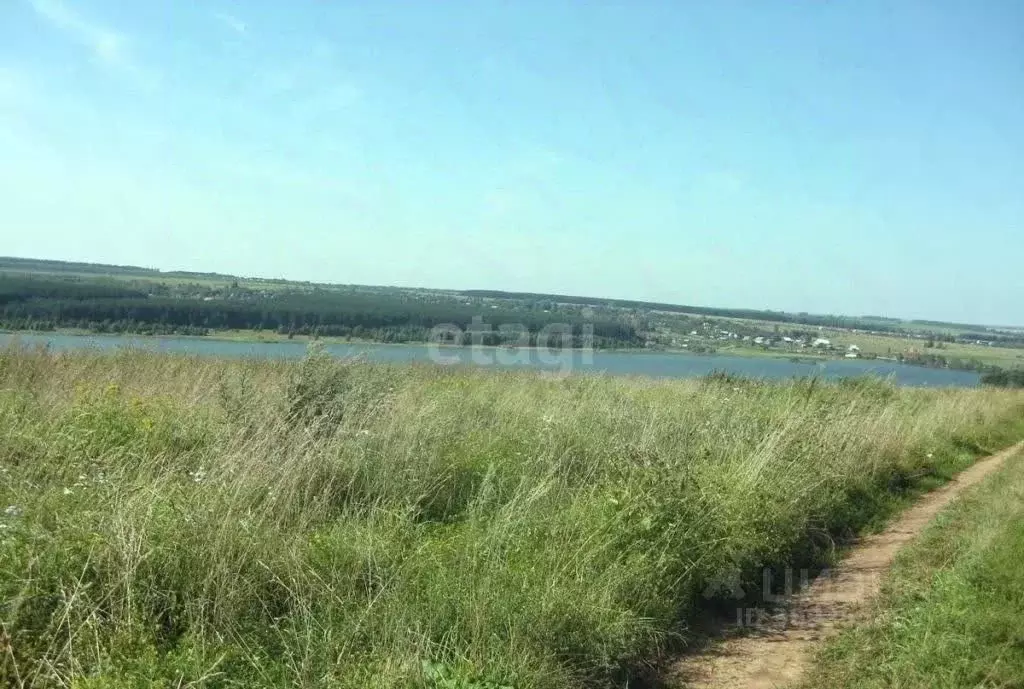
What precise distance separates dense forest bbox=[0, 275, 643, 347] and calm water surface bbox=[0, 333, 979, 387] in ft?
2.17

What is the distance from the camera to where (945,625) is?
6.09m

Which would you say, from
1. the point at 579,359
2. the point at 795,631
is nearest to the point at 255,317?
the point at 579,359

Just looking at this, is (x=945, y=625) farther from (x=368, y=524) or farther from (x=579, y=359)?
(x=579, y=359)

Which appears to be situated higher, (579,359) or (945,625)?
(579,359)

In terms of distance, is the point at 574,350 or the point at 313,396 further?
the point at 574,350

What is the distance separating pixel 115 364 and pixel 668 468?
8.79 meters

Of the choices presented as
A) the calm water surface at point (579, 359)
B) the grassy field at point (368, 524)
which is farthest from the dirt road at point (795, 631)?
the calm water surface at point (579, 359)

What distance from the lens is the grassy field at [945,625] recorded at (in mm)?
5418

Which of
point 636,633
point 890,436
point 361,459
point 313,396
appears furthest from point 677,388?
point 636,633

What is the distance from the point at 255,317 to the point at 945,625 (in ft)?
52.3

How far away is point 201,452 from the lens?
23.6 feet

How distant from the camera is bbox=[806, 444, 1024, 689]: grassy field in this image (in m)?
5.42

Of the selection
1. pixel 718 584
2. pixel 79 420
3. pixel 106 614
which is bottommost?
pixel 718 584

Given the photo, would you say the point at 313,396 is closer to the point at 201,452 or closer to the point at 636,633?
the point at 201,452
